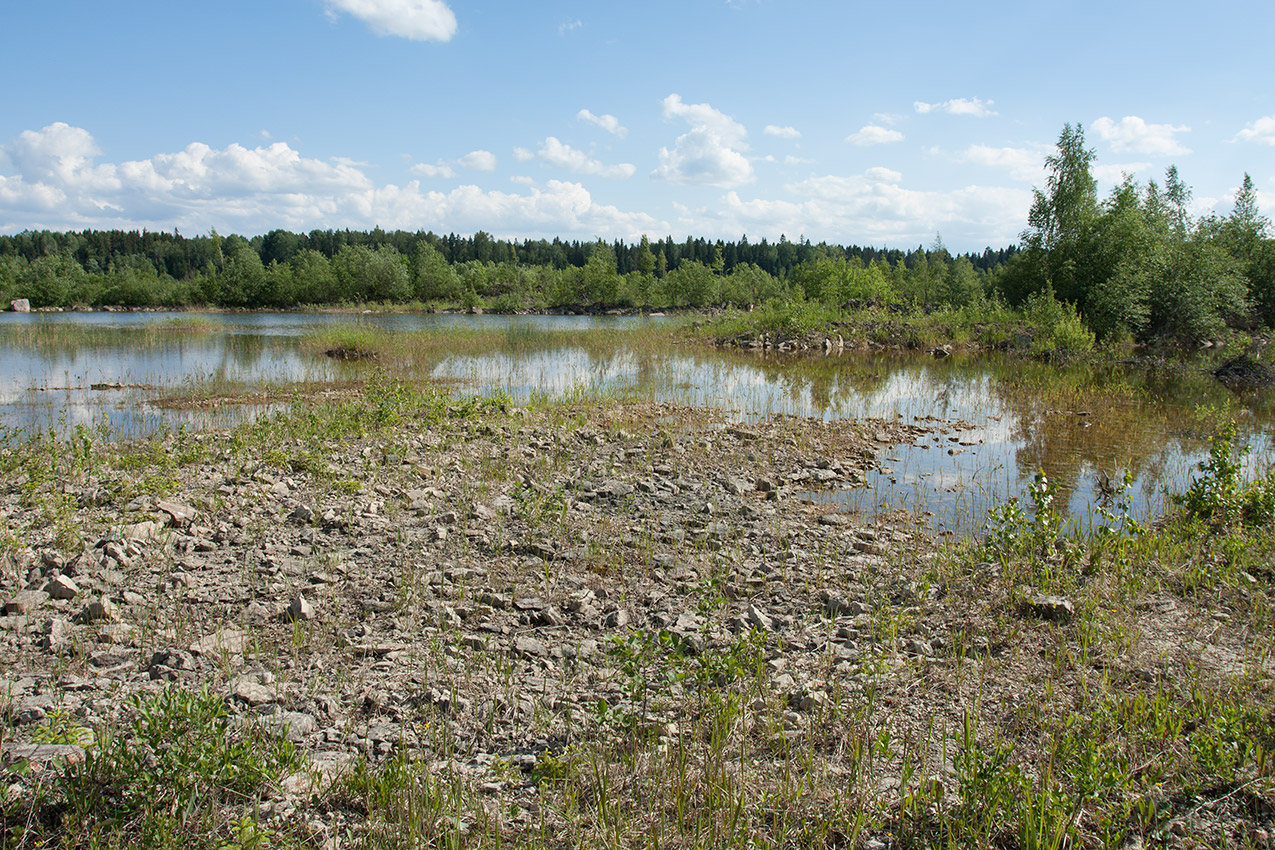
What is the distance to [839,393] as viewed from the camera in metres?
19.5

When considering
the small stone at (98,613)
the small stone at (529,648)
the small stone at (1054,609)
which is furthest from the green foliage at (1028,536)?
the small stone at (98,613)

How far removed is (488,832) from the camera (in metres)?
3.13

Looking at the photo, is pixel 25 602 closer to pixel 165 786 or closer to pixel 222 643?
pixel 222 643

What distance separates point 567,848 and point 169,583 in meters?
4.52

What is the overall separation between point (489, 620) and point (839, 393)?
1593 centimetres

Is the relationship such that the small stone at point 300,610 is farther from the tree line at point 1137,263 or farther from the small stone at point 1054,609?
the tree line at point 1137,263

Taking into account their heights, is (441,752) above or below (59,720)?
below

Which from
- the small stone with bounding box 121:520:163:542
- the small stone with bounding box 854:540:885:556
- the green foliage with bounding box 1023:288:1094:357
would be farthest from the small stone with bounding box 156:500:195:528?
the green foliage with bounding box 1023:288:1094:357

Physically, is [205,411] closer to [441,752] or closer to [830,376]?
[441,752]

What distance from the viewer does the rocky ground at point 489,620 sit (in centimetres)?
387

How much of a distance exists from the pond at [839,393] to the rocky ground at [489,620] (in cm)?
329

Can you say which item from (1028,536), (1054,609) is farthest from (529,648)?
(1028,536)

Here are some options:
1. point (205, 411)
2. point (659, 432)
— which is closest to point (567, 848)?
point (659, 432)

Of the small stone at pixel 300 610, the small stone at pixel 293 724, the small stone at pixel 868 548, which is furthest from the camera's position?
the small stone at pixel 868 548
